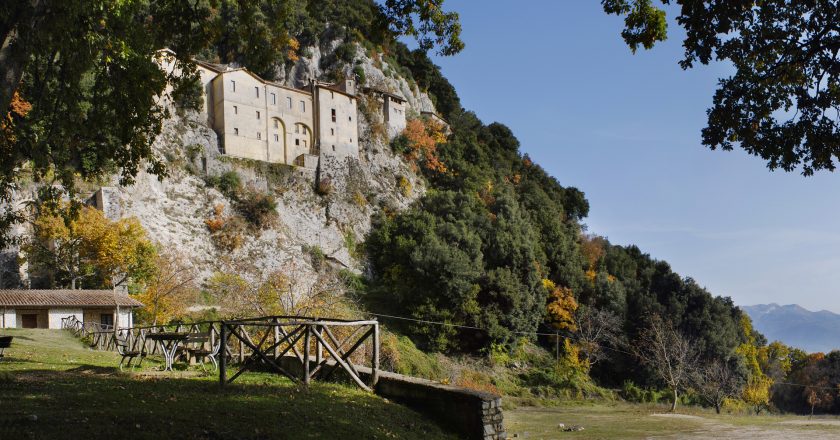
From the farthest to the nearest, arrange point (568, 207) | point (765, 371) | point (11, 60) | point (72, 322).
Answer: point (568, 207) < point (765, 371) < point (72, 322) < point (11, 60)

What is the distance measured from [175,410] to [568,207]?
64.8 metres

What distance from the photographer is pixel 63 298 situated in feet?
102

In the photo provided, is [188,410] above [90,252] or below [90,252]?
below

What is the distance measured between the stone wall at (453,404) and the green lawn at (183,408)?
0.38 m

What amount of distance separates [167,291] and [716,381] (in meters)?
37.0

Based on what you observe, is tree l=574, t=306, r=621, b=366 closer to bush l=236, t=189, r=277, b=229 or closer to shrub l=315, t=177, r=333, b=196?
shrub l=315, t=177, r=333, b=196

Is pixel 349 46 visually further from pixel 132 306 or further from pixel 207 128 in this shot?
pixel 132 306

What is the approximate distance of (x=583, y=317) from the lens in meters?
51.2

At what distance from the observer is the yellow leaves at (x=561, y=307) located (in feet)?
167

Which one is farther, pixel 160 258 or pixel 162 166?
pixel 160 258

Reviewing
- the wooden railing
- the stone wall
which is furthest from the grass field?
the stone wall

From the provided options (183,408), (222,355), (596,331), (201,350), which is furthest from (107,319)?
(596,331)

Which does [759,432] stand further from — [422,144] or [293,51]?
[293,51]

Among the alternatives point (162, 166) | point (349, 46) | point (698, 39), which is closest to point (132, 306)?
point (162, 166)
